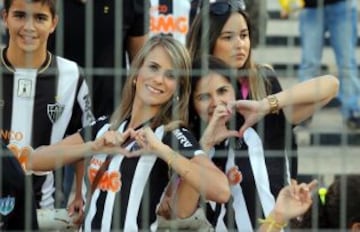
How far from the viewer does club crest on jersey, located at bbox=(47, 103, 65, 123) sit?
5164 millimetres

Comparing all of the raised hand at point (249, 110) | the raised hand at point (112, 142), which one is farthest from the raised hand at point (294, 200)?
the raised hand at point (112, 142)

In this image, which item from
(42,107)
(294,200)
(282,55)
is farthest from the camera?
(282,55)

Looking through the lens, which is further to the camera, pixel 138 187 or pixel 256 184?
pixel 256 184

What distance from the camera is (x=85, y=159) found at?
5.02 metres

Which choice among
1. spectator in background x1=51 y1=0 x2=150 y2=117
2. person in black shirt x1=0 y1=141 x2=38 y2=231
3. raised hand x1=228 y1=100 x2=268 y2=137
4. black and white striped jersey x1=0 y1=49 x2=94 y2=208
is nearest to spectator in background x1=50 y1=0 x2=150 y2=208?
spectator in background x1=51 y1=0 x2=150 y2=117

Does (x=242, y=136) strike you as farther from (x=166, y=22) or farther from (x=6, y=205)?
(x=166, y=22)

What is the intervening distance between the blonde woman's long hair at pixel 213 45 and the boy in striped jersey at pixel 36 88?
0.46 m

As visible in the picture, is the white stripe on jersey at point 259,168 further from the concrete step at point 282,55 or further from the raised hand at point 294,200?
the concrete step at point 282,55

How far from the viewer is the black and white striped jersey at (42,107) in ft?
16.5

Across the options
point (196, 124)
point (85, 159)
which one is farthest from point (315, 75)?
point (85, 159)

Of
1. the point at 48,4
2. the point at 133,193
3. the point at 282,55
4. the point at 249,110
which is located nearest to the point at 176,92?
the point at 249,110

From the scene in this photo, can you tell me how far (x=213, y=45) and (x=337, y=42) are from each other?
1145mm

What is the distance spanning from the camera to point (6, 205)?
4582mm

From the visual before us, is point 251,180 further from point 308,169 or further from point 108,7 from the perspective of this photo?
point 108,7
